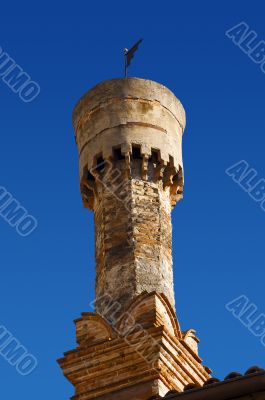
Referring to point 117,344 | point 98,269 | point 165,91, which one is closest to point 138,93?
point 165,91

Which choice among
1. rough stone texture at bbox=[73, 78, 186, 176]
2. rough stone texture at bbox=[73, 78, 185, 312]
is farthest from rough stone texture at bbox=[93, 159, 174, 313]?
rough stone texture at bbox=[73, 78, 186, 176]

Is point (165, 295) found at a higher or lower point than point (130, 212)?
lower

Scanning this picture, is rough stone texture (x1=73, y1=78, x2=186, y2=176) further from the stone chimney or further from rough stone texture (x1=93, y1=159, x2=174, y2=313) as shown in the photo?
rough stone texture (x1=93, y1=159, x2=174, y2=313)

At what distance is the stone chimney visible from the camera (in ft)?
40.5

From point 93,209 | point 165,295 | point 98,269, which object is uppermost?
point 93,209

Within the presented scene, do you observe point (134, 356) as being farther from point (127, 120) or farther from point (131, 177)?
point (127, 120)

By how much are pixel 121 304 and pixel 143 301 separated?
0.50m

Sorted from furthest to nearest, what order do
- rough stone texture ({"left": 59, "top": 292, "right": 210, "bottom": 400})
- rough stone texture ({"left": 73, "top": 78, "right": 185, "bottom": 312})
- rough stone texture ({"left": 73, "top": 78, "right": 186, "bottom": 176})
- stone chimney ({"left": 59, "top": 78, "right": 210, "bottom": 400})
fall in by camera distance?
rough stone texture ({"left": 73, "top": 78, "right": 186, "bottom": 176}) < rough stone texture ({"left": 73, "top": 78, "right": 185, "bottom": 312}) < stone chimney ({"left": 59, "top": 78, "right": 210, "bottom": 400}) < rough stone texture ({"left": 59, "top": 292, "right": 210, "bottom": 400})

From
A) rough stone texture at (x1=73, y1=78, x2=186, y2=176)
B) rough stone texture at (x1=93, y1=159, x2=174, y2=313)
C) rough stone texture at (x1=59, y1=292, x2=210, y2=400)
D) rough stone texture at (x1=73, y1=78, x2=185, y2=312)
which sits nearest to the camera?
rough stone texture at (x1=59, y1=292, x2=210, y2=400)

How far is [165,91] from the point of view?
15797mm

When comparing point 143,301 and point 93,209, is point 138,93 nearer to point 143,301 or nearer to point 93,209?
point 93,209

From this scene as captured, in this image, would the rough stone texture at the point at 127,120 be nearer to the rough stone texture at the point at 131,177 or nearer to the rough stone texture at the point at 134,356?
the rough stone texture at the point at 131,177

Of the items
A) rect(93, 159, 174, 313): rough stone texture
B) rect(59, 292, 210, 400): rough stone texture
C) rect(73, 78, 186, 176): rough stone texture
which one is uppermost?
rect(73, 78, 186, 176): rough stone texture

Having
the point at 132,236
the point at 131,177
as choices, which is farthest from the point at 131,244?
the point at 131,177
